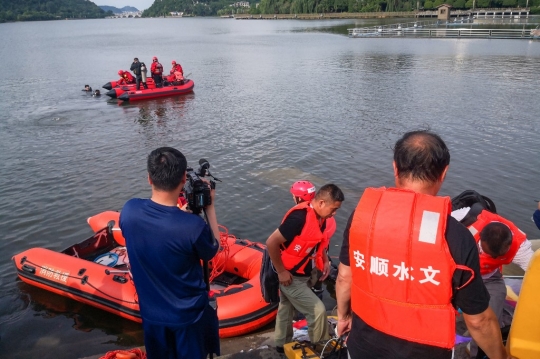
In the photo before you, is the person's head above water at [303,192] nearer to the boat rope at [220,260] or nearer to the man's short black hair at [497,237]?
the man's short black hair at [497,237]

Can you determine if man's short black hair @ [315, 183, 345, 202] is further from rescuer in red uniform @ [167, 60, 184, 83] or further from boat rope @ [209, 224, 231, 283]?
rescuer in red uniform @ [167, 60, 184, 83]

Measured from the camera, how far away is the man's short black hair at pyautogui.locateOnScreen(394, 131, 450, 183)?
1.92m

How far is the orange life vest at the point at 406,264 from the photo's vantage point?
71.2 inches

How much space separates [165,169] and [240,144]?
10.9 metres

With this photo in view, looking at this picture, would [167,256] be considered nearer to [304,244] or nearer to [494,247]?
[304,244]

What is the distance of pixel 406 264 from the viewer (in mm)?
1858

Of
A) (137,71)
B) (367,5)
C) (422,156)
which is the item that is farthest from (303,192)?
(367,5)

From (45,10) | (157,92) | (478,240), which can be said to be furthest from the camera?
(45,10)

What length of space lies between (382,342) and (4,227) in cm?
864

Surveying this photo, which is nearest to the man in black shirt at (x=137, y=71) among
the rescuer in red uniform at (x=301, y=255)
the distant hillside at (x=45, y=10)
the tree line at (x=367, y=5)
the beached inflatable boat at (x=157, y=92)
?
the beached inflatable boat at (x=157, y=92)

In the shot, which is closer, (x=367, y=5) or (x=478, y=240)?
(x=478, y=240)

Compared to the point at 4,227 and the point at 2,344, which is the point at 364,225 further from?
the point at 4,227

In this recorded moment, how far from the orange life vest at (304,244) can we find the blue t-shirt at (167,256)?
98 centimetres

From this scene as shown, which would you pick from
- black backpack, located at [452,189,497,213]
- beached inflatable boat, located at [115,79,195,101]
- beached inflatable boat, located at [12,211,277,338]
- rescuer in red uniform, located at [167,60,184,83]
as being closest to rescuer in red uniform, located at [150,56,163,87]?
beached inflatable boat, located at [115,79,195,101]
